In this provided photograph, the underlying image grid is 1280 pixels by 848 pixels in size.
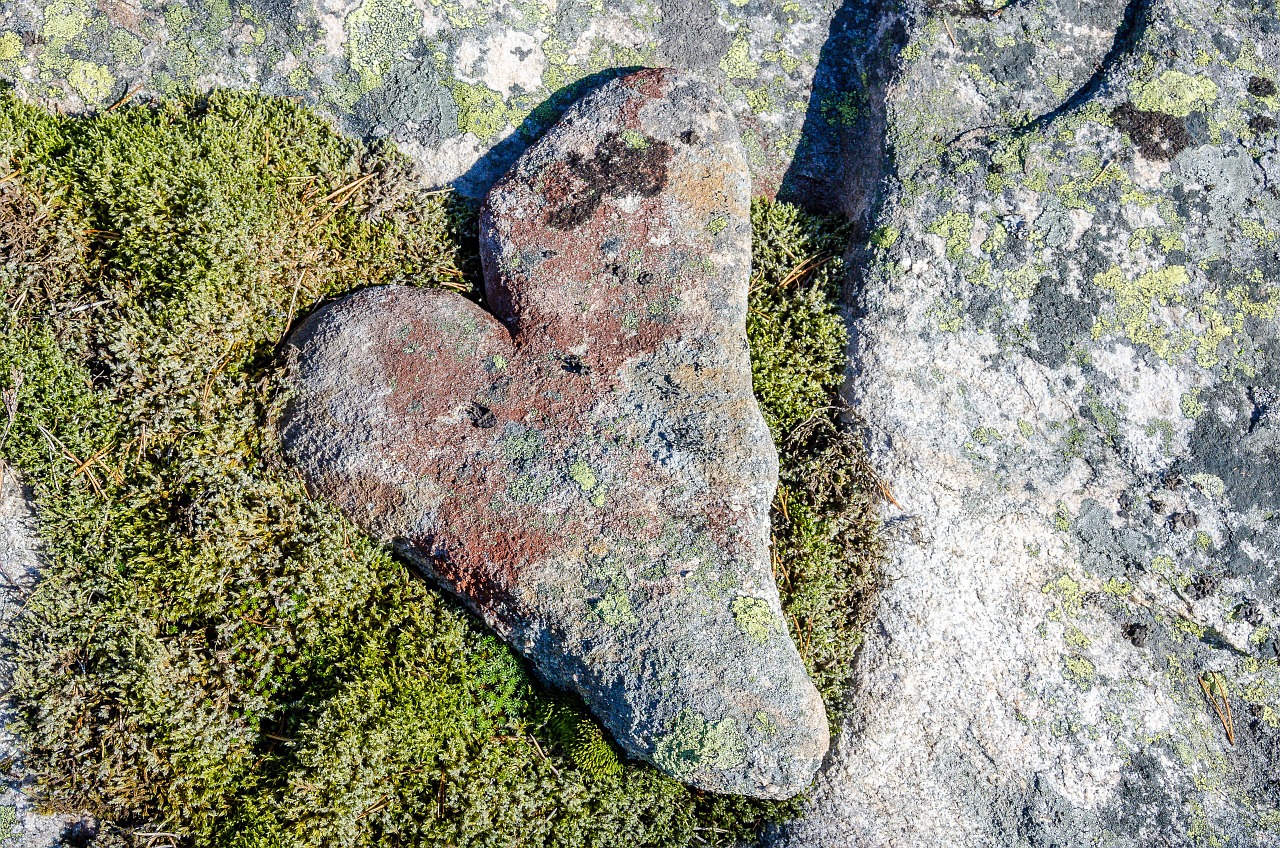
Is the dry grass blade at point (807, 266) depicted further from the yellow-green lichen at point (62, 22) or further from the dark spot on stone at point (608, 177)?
the yellow-green lichen at point (62, 22)

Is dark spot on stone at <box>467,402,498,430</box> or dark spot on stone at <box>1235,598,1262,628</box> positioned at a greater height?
→ dark spot on stone at <box>467,402,498,430</box>

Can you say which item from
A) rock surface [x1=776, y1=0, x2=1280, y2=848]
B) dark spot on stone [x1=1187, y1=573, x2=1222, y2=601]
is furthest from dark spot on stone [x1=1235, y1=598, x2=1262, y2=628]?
dark spot on stone [x1=1187, y1=573, x2=1222, y2=601]

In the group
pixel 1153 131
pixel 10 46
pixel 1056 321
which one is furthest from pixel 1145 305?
pixel 10 46

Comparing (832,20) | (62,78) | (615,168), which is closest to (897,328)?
(615,168)

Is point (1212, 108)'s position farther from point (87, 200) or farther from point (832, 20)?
point (87, 200)

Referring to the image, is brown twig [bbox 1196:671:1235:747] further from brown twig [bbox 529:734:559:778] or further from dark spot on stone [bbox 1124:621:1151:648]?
brown twig [bbox 529:734:559:778]
